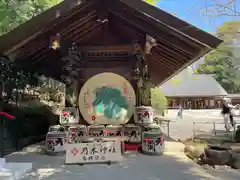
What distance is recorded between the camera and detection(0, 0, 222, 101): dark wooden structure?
5.87m

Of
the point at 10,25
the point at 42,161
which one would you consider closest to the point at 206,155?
the point at 42,161

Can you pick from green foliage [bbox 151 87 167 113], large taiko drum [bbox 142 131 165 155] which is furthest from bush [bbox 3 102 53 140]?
green foliage [bbox 151 87 167 113]

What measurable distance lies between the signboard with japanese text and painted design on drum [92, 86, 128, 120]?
6.30 feet

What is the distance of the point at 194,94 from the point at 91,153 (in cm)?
5000

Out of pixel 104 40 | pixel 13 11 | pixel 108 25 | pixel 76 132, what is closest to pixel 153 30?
pixel 108 25

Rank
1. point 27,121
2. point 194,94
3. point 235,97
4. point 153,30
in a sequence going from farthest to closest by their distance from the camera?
point 235,97 < point 194,94 < point 27,121 < point 153,30

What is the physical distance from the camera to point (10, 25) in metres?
10.9

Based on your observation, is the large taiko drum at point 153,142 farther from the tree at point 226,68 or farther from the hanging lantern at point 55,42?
the tree at point 226,68

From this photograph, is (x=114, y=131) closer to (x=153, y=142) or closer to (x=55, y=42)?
(x=153, y=142)

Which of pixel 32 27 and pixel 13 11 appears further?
pixel 13 11

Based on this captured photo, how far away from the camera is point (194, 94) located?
53312mm

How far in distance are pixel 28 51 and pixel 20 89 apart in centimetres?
212

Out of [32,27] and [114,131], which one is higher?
[32,27]

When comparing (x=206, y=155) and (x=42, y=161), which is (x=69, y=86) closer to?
(x=42, y=161)
